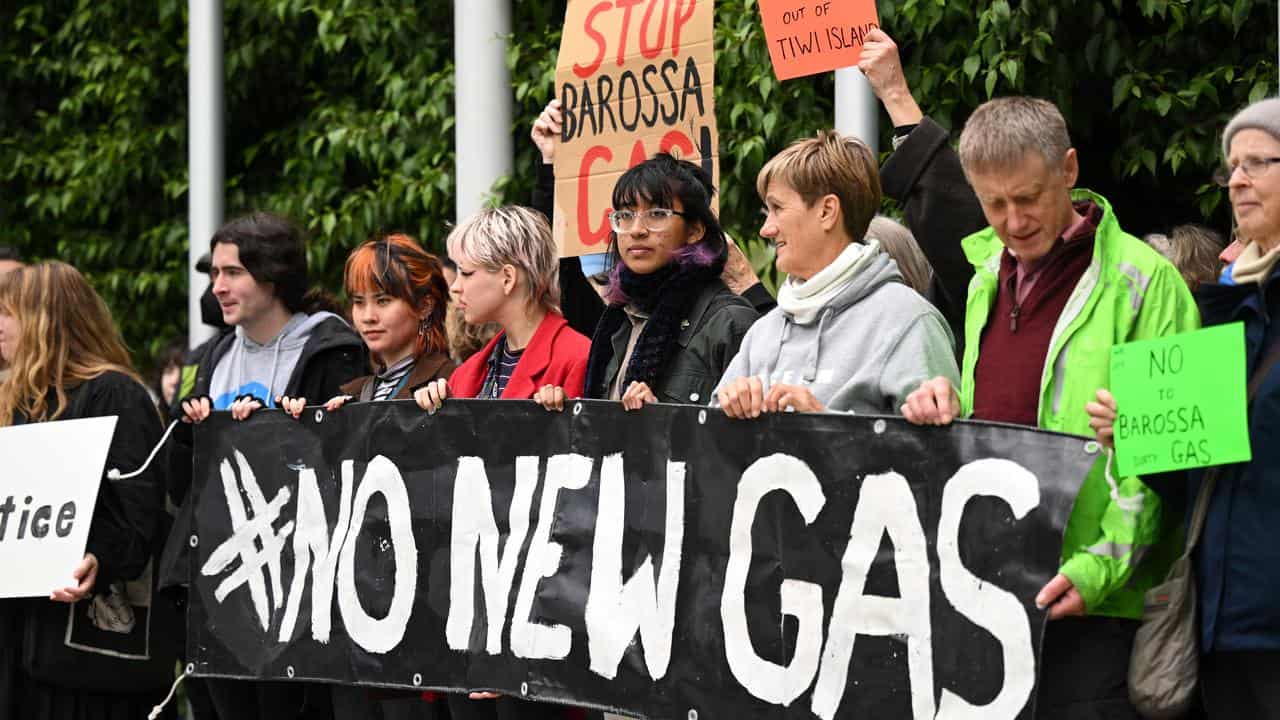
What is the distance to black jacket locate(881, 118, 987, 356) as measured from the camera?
4312 millimetres

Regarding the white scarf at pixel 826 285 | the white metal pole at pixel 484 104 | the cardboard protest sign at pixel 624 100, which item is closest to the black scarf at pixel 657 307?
the white scarf at pixel 826 285

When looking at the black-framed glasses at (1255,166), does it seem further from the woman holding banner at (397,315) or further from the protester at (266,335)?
the protester at (266,335)

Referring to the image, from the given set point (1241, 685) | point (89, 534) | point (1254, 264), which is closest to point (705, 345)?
point (1254, 264)

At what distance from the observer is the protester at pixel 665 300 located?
4.52 m

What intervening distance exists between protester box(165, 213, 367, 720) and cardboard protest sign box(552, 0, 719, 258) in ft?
3.07

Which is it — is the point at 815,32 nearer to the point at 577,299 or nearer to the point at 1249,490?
Result: the point at 577,299

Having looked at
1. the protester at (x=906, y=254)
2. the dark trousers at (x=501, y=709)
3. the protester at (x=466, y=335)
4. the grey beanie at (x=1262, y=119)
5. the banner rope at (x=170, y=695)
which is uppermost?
the grey beanie at (x=1262, y=119)

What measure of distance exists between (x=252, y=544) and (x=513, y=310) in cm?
109

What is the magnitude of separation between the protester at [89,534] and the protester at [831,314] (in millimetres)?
2327

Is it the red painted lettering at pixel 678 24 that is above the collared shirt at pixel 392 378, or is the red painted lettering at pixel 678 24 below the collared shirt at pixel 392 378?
above

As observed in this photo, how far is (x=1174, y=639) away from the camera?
11.0 feet

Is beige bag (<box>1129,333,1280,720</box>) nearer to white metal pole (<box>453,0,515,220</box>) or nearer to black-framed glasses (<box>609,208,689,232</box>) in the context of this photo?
black-framed glasses (<box>609,208,689,232</box>)

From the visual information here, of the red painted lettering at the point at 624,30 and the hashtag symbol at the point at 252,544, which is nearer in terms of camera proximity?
the hashtag symbol at the point at 252,544

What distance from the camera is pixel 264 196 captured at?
981 cm
